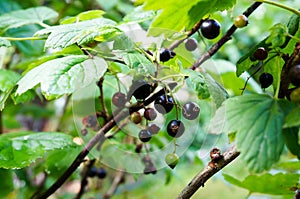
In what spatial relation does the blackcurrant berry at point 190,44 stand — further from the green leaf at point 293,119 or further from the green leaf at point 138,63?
the green leaf at point 293,119

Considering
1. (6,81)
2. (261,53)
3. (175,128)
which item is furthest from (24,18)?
(261,53)

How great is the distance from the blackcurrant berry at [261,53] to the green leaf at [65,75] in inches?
9.0

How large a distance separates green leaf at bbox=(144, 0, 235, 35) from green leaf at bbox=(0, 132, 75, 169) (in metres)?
0.43

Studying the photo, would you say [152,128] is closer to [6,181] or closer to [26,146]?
[26,146]

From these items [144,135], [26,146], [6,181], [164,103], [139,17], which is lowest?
[6,181]

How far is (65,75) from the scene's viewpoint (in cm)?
65

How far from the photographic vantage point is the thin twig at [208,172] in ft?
2.14

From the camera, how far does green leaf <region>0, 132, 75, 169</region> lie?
0.89 meters

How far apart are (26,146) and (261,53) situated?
555 millimetres

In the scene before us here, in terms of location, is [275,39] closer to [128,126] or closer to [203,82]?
[203,82]

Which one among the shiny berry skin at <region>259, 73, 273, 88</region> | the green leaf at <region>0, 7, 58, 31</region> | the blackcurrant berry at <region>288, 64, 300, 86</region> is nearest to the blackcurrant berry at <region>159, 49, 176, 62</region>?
the shiny berry skin at <region>259, 73, 273, 88</region>

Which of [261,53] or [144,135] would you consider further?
[144,135]

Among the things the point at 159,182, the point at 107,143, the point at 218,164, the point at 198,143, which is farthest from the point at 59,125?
the point at 218,164

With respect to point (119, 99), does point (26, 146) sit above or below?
below
